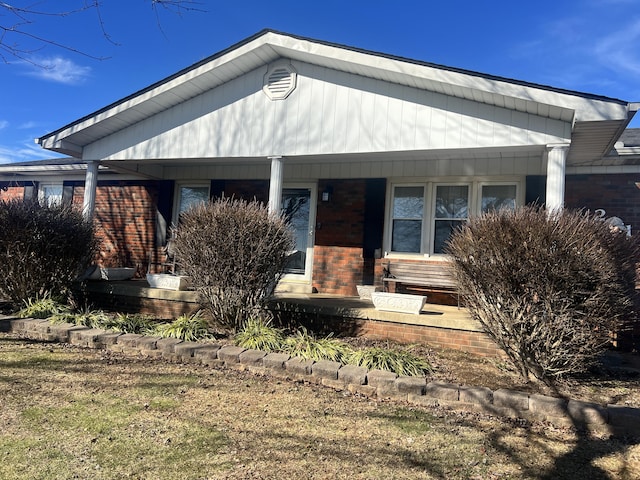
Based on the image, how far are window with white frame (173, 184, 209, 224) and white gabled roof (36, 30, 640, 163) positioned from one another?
2268mm

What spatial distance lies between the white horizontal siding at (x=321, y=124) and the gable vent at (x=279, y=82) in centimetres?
10

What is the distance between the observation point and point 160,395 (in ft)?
12.1

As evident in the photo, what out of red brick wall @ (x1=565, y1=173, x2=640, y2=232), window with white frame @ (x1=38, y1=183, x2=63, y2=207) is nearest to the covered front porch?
red brick wall @ (x1=565, y1=173, x2=640, y2=232)

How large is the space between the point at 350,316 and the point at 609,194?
5026 millimetres

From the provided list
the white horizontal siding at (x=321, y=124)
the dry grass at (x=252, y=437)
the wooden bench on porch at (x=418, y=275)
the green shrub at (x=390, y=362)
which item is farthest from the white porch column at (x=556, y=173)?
the dry grass at (x=252, y=437)

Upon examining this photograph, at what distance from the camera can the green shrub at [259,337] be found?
4930 millimetres

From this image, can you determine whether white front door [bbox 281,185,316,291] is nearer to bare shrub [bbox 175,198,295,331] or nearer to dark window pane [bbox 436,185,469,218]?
dark window pane [bbox 436,185,469,218]

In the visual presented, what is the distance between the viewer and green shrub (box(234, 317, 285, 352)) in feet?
16.2

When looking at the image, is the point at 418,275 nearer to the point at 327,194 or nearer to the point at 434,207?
the point at 434,207

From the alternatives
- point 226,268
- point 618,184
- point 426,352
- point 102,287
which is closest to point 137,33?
point 226,268

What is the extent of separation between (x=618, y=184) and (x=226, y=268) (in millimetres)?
6644

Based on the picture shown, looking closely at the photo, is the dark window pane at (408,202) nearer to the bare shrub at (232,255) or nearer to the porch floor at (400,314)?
the porch floor at (400,314)

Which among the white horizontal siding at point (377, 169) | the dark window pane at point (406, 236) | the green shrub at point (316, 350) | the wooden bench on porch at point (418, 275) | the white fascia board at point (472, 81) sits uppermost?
the white fascia board at point (472, 81)

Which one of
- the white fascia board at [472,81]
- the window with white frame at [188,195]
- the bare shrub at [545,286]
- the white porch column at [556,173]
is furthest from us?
the window with white frame at [188,195]
